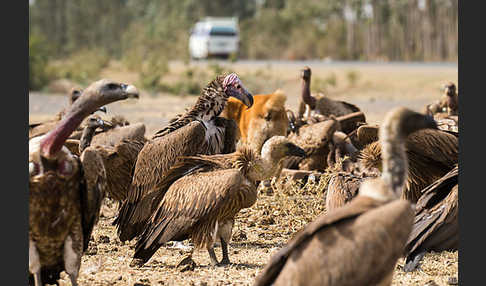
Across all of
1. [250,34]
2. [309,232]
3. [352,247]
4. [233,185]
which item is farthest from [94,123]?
[250,34]

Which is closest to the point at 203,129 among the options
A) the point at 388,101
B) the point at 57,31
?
the point at 388,101

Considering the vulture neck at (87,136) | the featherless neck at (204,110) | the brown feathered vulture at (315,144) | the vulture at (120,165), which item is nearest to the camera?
the featherless neck at (204,110)

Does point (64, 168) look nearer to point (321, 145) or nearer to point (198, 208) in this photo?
point (198, 208)

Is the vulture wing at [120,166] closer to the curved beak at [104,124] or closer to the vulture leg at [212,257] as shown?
the curved beak at [104,124]

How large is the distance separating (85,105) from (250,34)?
44.6 metres

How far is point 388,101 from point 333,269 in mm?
18898

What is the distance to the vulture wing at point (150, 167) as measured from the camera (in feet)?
24.2

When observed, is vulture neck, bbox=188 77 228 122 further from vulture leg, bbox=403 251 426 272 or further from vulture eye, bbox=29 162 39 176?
vulture eye, bbox=29 162 39 176

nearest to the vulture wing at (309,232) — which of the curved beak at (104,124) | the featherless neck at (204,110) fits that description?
the featherless neck at (204,110)

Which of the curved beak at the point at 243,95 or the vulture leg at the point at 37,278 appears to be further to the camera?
the curved beak at the point at 243,95

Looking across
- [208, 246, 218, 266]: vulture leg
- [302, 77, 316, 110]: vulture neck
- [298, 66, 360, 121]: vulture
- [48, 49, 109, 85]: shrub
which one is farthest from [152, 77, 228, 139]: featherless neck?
[48, 49, 109, 85]: shrub

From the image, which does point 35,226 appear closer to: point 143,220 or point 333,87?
point 143,220

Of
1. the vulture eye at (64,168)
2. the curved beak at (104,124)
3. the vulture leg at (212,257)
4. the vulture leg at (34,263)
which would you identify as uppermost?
the curved beak at (104,124)

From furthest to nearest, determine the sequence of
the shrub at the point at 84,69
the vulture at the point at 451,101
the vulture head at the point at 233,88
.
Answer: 1. the shrub at the point at 84,69
2. the vulture at the point at 451,101
3. the vulture head at the point at 233,88
